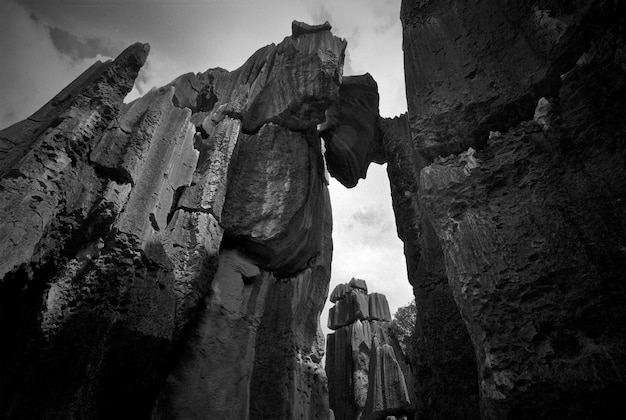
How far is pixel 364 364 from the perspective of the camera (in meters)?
17.1

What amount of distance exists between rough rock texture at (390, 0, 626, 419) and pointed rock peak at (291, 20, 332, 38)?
6990mm

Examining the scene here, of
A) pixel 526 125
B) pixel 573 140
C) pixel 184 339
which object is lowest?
pixel 184 339

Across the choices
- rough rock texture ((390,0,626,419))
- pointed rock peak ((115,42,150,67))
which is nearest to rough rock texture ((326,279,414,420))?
rough rock texture ((390,0,626,419))

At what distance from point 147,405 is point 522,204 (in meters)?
5.38

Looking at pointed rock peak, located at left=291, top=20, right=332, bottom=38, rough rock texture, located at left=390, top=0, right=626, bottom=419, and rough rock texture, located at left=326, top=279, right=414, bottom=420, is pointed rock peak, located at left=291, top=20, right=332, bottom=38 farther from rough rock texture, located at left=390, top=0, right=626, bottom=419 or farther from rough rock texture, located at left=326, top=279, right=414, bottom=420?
rough rock texture, located at left=326, top=279, right=414, bottom=420

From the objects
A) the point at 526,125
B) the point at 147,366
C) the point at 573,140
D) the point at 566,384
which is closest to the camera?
the point at 566,384

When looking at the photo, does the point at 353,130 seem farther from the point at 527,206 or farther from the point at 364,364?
the point at 364,364

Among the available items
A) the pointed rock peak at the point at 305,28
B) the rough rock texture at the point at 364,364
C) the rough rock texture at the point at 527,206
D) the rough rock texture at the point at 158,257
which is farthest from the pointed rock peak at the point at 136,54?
the rough rock texture at the point at 364,364

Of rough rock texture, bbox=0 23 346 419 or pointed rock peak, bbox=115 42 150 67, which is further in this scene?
pointed rock peak, bbox=115 42 150 67

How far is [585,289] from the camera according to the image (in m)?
2.63

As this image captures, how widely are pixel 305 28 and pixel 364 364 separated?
49.0 feet

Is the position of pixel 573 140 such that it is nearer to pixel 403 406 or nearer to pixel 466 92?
pixel 466 92

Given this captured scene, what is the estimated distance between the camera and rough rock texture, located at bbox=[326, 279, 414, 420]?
1223 cm

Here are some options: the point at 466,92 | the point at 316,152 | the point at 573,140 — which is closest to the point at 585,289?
the point at 573,140
